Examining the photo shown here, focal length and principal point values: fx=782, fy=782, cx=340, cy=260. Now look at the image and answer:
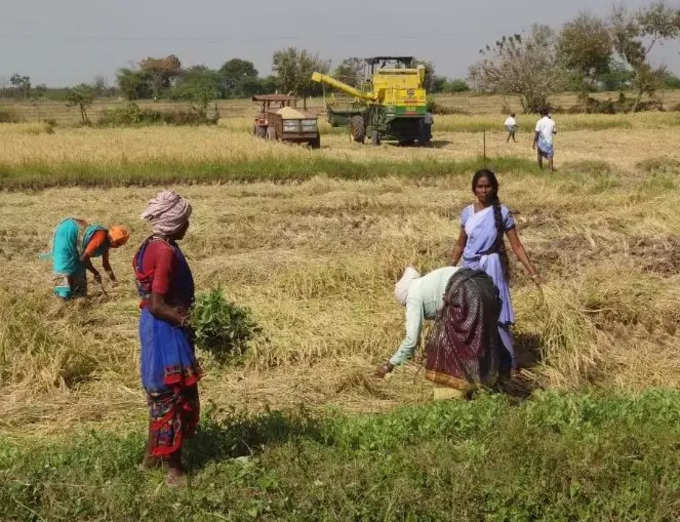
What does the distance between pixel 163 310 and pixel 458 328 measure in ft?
5.78

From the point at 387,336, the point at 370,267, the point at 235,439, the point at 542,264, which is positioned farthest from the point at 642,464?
the point at 542,264

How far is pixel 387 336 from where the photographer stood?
616 cm

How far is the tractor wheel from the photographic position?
83.5 feet

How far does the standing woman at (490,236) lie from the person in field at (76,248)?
310 cm

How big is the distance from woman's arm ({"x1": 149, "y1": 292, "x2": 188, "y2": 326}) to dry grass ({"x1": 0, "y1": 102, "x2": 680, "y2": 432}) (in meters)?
0.60

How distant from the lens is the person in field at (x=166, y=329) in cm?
365

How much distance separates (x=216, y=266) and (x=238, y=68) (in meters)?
101

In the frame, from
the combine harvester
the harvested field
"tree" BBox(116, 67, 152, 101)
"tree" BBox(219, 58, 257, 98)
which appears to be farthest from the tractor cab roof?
"tree" BBox(219, 58, 257, 98)

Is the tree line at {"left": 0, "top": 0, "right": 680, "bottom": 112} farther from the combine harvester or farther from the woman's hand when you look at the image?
the woman's hand

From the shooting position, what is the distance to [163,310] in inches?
143

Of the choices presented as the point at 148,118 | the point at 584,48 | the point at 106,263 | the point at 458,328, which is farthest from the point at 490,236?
the point at 584,48

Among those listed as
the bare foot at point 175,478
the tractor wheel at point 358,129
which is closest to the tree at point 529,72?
the tractor wheel at point 358,129

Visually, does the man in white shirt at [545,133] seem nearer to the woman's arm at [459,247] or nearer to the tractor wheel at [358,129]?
the tractor wheel at [358,129]

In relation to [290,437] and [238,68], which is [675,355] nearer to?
[290,437]
